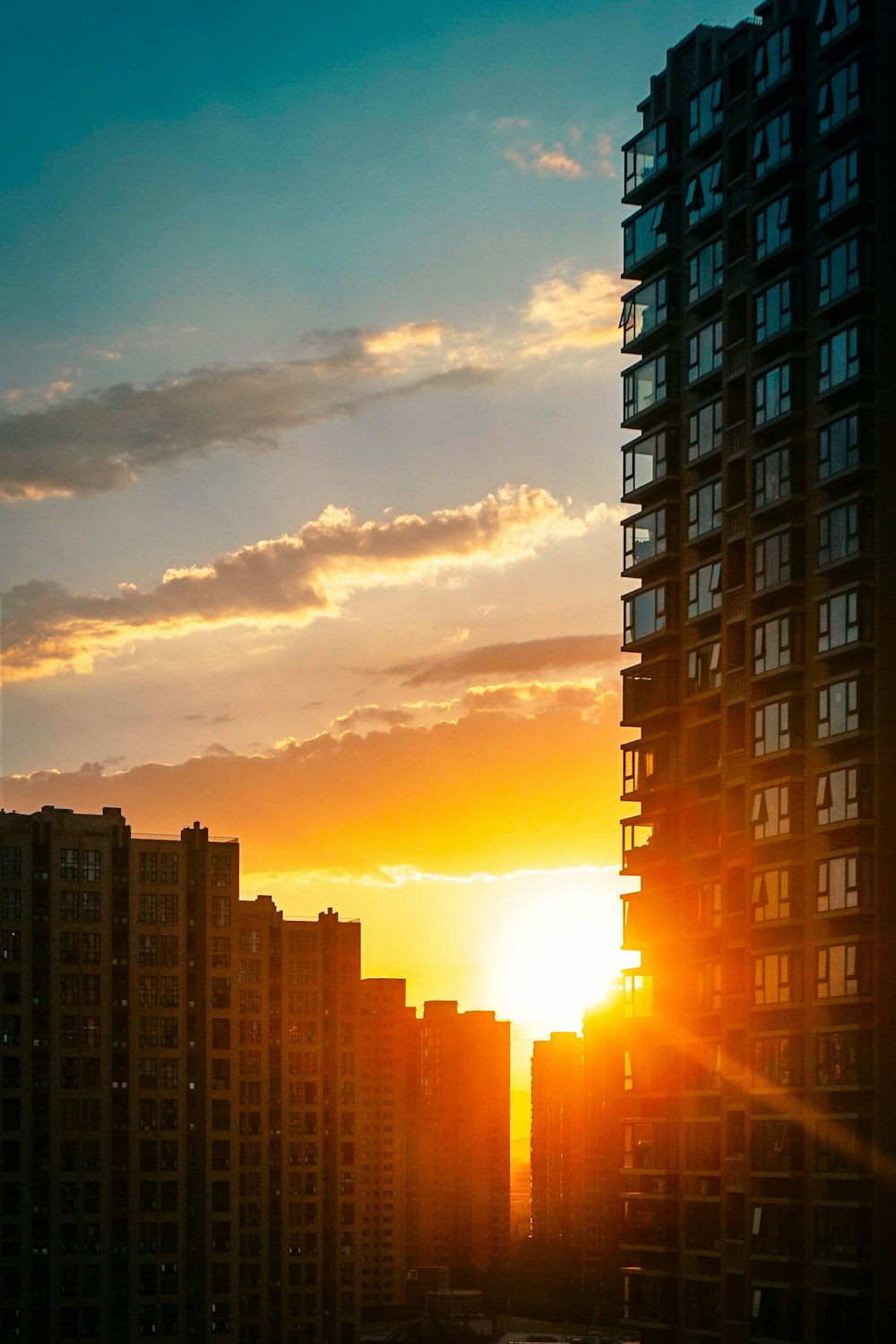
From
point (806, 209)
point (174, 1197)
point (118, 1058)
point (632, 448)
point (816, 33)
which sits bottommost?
point (174, 1197)

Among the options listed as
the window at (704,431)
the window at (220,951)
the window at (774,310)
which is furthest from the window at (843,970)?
the window at (220,951)

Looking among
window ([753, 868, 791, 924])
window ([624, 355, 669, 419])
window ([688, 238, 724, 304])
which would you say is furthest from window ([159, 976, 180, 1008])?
window ([753, 868, 791, 924])

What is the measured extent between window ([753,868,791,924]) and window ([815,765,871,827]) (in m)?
2.33

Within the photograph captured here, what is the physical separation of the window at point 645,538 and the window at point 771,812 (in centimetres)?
1080

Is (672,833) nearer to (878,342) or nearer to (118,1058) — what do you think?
(878,342)

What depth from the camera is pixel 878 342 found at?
193ft

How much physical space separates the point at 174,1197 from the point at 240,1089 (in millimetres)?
10007

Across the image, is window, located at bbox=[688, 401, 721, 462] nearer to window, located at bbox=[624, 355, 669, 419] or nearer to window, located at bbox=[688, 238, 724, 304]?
window, located at bbox=[624, 355, 669, 419]

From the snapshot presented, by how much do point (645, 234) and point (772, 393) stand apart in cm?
1103

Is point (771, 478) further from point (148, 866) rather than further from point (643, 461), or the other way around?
point (148, 866)

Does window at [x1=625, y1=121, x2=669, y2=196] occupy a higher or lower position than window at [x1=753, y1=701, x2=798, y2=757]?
higher

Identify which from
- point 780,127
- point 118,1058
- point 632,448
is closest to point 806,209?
point 780,127

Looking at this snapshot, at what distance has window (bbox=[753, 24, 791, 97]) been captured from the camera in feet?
205

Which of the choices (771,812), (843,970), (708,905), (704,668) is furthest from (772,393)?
(843,970)
